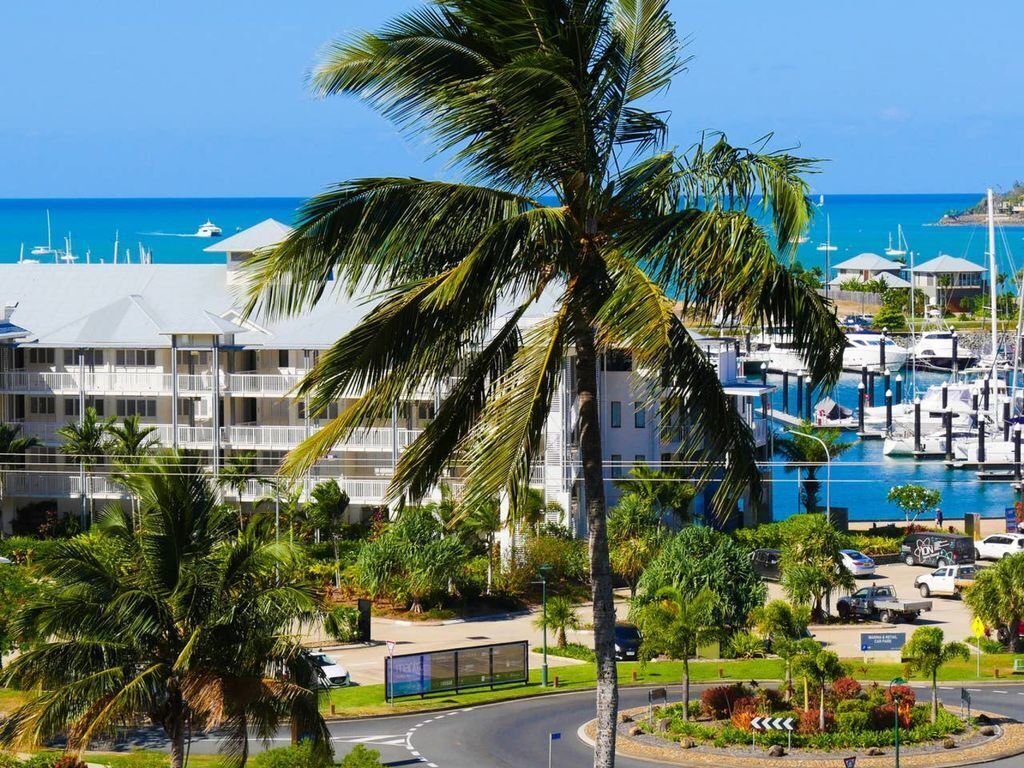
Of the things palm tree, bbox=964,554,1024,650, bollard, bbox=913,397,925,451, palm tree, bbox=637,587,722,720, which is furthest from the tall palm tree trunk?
bollard, bbox=913,397,925,451

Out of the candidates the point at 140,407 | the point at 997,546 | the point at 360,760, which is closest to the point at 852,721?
the point at 360,760

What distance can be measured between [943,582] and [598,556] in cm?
5330

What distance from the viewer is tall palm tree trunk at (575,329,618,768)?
18781 mm

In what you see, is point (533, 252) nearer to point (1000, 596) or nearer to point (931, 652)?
point (931, 652)

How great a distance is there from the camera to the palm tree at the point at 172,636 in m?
25.9

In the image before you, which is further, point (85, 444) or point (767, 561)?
point (85, 444)

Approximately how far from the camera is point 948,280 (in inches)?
7643

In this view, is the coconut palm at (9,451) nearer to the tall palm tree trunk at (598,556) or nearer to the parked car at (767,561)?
the parked car at (767,561)

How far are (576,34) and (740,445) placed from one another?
4.67 m

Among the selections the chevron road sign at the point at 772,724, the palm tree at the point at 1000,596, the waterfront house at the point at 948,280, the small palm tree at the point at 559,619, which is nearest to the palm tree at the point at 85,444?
the small palm tree at the point at 559,619

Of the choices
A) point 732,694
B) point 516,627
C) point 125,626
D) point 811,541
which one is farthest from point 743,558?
point 125,626

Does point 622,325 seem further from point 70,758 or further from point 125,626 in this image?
point 70,758

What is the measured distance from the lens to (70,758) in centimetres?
3491

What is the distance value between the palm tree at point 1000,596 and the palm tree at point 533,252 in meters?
39.0
